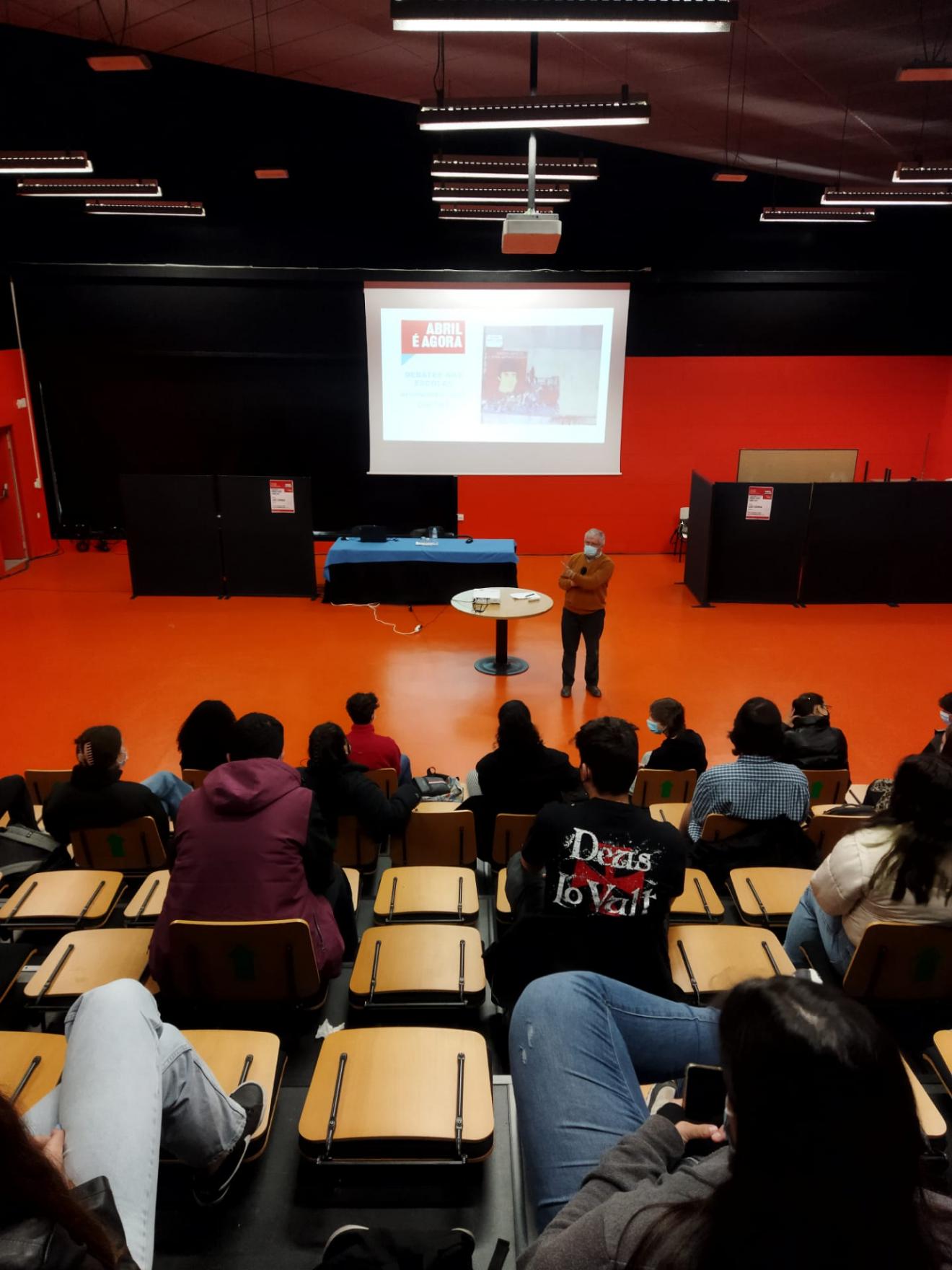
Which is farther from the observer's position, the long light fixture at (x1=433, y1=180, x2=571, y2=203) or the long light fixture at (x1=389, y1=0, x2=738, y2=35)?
the long light fixture at (x1=433, y1=180, x2=571, y2=203)

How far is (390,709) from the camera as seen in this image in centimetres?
706

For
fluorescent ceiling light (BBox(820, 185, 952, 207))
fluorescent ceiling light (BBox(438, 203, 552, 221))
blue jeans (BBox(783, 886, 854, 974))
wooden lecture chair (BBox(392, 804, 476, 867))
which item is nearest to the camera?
Result: blue jeans (BBox(783, 886, 854, 974))

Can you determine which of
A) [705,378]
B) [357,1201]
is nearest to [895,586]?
[705,378]

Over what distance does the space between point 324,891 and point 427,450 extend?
320 inches

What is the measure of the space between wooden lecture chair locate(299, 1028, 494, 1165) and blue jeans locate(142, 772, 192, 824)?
7.39ft

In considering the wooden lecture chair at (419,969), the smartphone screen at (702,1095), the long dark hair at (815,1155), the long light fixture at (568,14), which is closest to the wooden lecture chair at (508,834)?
the wooden lecture chair at (419,969)

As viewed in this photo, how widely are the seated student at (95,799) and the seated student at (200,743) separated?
423 millimetres

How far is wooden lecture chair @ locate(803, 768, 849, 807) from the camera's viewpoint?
4.57 m

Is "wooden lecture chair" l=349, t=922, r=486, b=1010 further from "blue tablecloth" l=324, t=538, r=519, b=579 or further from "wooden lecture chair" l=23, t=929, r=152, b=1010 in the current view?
"blue tablecloth" l=324, t=538, r=519, b=579

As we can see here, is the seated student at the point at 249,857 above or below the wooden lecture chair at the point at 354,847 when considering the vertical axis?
above

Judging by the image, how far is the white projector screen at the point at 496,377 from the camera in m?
9.70

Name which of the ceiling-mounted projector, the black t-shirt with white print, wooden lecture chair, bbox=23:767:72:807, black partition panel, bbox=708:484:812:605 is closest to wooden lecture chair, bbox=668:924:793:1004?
the black t-shirt with white print

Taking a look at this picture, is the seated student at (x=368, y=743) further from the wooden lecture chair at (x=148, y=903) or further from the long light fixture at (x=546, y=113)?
the long light fixture at (x=546, y=113)

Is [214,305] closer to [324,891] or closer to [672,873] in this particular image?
[324,891]
